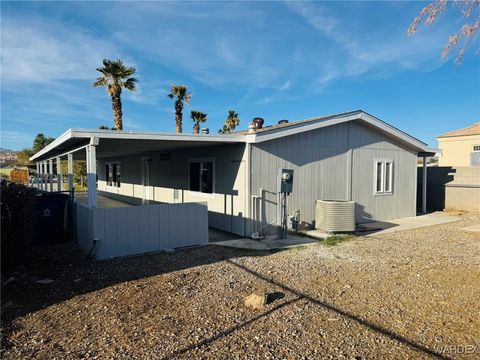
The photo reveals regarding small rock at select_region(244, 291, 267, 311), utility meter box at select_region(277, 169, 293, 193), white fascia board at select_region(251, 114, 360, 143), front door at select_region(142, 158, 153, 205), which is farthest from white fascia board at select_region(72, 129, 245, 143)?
front door at select_region(142, 158, 153, 205)

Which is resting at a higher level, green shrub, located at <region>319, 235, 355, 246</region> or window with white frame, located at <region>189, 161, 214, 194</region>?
window with white frame, located at <region>189, 161, 214, 194</region>

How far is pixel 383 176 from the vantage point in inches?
453

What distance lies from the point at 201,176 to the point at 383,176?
20.2 feet

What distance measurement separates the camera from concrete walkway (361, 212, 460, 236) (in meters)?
9.69

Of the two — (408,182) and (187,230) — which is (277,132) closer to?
(187,230)

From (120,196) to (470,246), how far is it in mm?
15558

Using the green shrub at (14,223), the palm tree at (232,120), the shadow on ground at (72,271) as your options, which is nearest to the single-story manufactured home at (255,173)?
the shadow on ground at (72,271)

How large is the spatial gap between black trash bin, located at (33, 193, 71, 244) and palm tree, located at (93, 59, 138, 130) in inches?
584

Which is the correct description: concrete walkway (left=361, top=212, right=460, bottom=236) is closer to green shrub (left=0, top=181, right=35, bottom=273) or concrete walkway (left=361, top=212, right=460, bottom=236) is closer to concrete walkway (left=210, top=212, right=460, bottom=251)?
concrete walkway (left=210, top=212, right=460, bottom=251)

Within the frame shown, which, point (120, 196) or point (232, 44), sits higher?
point (232, 44)

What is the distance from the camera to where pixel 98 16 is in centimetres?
843

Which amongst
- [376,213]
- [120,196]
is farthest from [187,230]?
[120,196]

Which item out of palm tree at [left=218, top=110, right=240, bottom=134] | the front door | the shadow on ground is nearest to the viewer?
the shadow on ground

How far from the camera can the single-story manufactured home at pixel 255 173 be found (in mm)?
6762
